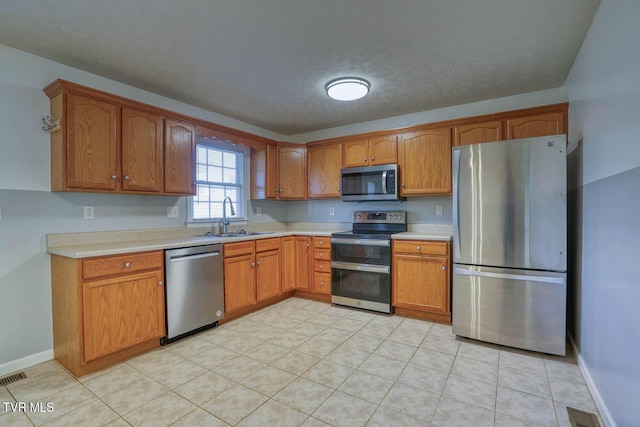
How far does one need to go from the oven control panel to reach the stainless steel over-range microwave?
0.75 ft

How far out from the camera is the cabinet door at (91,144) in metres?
2.27

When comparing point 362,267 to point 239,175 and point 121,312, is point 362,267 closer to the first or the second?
point 239,175

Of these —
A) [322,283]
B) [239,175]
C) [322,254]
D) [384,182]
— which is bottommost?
[322,283]

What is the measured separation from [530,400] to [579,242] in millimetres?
1212

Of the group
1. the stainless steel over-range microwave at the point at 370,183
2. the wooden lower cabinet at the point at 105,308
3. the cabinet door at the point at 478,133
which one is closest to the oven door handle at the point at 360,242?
the stainless steel over-range microwave at the point at 370,183

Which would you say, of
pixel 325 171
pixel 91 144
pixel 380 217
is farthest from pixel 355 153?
pixel 91 144

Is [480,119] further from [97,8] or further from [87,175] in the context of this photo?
[87,175]

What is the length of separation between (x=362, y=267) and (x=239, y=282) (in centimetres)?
136

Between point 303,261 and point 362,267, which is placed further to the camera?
point 303,261

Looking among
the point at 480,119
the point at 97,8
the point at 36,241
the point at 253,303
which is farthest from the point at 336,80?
the point at 36,241

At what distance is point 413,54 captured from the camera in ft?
7.69

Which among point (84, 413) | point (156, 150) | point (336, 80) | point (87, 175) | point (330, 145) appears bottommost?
point (84, 413)

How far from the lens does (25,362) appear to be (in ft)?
7.38

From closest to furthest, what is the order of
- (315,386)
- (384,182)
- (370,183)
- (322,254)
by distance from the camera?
(315,386), (384,182), (370,183), (322,254)
